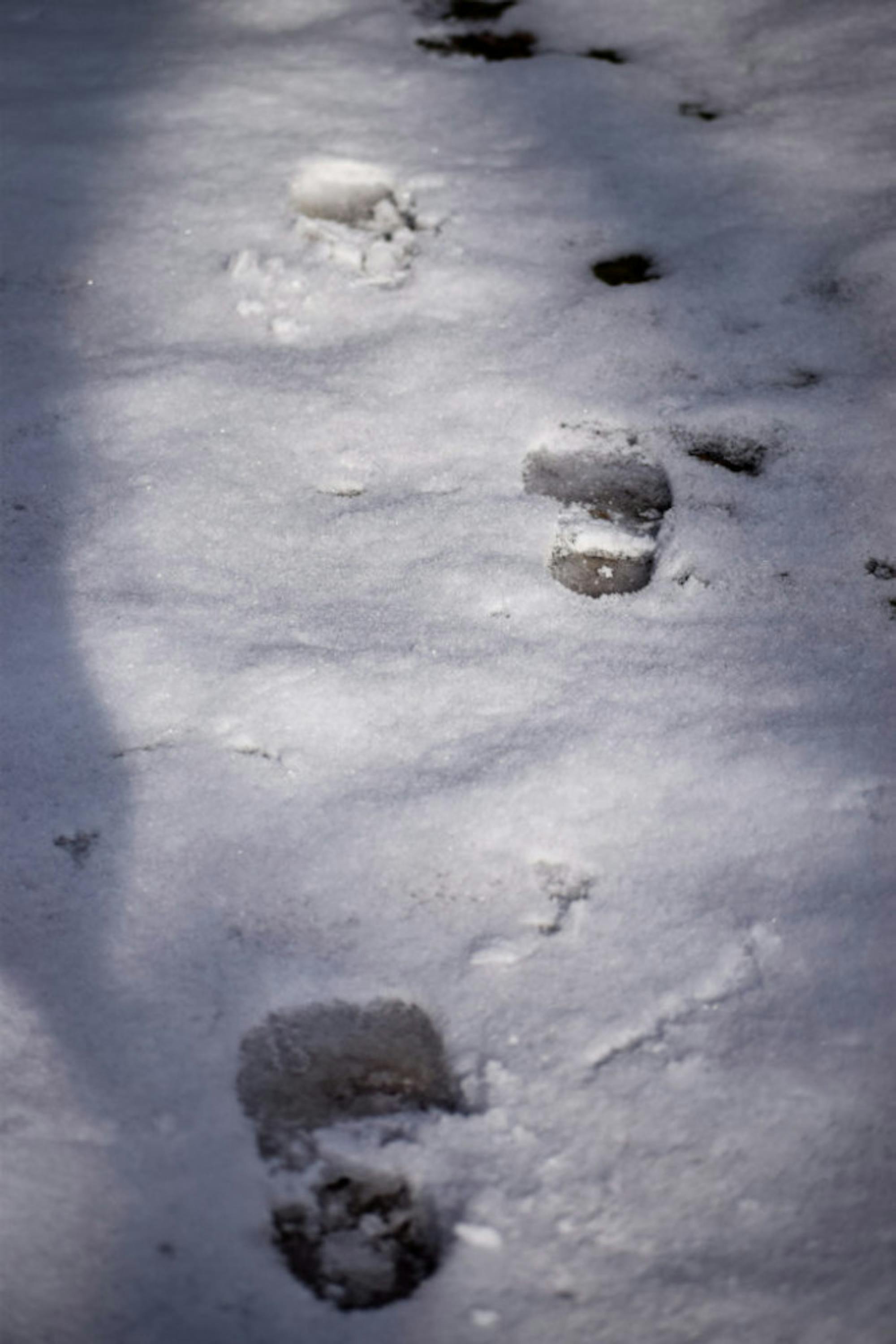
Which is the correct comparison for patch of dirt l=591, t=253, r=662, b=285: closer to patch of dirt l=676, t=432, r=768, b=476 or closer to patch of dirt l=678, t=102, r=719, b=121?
patch of dirt l=676, t=432, r=768, b=476

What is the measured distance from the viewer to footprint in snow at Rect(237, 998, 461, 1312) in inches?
38.0

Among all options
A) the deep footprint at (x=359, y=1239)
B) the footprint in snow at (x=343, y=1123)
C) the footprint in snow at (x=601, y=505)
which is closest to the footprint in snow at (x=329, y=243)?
the footprint in snow at (x=601, y=505)

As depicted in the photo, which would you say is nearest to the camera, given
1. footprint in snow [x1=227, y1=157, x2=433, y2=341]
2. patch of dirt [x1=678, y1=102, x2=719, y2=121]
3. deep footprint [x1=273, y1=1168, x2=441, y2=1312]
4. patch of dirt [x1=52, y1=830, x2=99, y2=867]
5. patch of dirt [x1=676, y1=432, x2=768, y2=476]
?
deep footprint [x1=273, y1=1168, x2=441, y2=1312]

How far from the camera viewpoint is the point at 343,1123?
1041 millimetres

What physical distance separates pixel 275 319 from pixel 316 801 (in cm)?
98

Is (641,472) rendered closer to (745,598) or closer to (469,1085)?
(745,598)

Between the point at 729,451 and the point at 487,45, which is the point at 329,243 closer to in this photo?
the point at 729,451

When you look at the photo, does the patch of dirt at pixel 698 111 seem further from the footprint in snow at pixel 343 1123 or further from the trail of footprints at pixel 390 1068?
the footprint in snow at pixel 343 1123

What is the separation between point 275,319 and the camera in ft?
6.16

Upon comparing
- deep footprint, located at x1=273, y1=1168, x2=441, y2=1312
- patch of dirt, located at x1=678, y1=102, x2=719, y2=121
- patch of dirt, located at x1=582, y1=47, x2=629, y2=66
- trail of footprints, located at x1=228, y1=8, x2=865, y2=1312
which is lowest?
deep footprint, located at x1=273, y1=1168, x2=441, y2=1312

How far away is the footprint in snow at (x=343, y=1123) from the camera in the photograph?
0.97 metres

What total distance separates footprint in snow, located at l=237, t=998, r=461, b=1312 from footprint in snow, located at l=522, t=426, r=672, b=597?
67 centimetres

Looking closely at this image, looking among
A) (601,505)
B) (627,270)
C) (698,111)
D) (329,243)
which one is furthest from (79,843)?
(698,111)

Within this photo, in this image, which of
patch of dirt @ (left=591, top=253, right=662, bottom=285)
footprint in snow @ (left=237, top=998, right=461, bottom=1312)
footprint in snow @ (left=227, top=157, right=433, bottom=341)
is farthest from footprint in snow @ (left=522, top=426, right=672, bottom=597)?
footprint in snow @ (left=237, top=998, right=461, bottom=1312)
